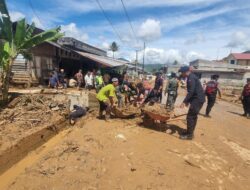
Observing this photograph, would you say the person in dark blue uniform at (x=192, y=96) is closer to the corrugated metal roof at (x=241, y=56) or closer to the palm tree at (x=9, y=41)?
the palm tree at (x=9, y=41)

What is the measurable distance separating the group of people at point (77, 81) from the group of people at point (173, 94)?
2.75 metres

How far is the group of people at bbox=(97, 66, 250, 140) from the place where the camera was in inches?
292

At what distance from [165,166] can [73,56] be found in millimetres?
16097

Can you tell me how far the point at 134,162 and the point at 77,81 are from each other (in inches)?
473

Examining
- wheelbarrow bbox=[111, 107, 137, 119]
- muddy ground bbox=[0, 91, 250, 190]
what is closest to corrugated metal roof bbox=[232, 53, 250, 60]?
muddy ground bbox=[0, 91, 250, 190]

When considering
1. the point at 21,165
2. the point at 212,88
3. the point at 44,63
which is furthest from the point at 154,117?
the point at 44,63

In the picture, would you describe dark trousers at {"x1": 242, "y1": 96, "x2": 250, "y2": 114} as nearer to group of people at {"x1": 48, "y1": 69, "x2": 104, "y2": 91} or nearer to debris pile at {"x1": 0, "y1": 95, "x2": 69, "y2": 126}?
group of people at {"x1": 48, "y1": 69, "x2": 104, "y2": 91}

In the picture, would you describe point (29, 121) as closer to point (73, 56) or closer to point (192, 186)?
point (192, 186)

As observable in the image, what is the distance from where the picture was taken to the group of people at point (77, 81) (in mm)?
14586

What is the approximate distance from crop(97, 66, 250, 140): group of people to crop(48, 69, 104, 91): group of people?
2.75 meters

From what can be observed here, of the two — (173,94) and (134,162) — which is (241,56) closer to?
(173,94)

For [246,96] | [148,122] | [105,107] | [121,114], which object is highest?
[246,96]

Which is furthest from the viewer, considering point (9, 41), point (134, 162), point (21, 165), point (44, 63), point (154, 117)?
point (44, 63)

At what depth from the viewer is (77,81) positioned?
1719 cm
